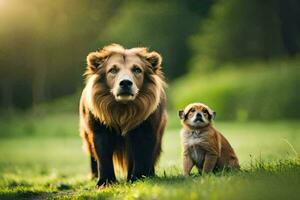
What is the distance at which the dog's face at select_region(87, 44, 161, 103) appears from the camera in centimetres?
794

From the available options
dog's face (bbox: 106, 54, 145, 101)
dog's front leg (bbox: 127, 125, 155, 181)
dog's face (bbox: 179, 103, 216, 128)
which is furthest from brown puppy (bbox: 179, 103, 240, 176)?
dog's face (bbox: 106, 54, 145, 101)

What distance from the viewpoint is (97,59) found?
8477mm

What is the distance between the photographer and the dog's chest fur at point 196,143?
312 inches

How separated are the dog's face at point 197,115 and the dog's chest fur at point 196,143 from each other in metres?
0.09

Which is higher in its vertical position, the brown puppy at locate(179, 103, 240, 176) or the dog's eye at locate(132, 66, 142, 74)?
the dog's eye at locate(132, 66, 142, 74)

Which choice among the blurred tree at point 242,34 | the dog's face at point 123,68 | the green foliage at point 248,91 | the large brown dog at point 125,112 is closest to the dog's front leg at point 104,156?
the large brown dog at point 125,112

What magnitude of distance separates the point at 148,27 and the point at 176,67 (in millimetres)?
2368

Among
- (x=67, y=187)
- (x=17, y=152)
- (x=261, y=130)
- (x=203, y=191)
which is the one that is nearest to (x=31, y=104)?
(x=17, y=152)

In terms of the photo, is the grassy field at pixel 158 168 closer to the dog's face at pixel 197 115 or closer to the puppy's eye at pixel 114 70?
the dog's face at pixel 197 115

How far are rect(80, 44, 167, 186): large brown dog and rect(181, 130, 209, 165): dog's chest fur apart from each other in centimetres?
43

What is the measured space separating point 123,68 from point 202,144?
1159 mm

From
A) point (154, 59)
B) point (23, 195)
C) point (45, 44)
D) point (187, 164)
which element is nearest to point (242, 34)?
point (45, 44)

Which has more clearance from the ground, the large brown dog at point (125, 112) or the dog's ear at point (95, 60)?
the dog's ear at point (95, 60)

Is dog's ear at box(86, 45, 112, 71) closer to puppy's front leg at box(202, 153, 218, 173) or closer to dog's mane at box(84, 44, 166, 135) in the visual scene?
dog's mane at box(84, 44, 166, 135)
